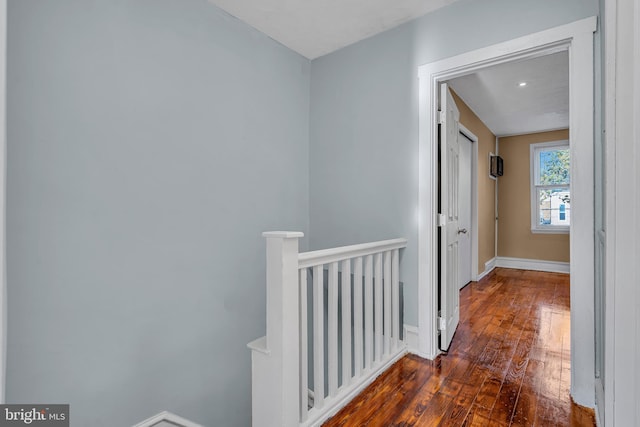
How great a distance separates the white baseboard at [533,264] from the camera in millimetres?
5336

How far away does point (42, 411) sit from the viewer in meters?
1.47

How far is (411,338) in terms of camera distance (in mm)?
2383

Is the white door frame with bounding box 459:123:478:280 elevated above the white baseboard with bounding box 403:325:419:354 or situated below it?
above

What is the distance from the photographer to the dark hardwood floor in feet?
5.41

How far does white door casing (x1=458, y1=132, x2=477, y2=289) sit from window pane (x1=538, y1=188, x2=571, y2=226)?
74.2 inches

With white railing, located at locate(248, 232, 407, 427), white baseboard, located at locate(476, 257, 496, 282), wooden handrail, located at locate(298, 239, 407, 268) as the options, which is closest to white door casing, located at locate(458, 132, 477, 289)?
white baseboard, located at locate(476, 257, 496, 282)

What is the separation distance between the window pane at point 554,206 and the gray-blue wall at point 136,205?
17.2ft

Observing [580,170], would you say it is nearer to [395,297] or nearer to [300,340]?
[395,297]

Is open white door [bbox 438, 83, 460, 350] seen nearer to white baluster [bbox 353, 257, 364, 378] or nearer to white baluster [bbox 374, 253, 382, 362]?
white baluster [bbox 374, 253, 382, 362]

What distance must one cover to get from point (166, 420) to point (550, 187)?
6353mm

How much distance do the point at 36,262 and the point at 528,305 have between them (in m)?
4.25

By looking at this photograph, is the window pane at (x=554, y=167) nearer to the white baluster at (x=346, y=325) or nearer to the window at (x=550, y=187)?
the window at (x=550, y=187)

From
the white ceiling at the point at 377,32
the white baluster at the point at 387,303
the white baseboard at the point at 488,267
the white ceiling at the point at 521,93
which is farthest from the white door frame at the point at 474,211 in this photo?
the white baluster at the point at 387,303

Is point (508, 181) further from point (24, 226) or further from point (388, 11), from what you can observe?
point (24, 226)
